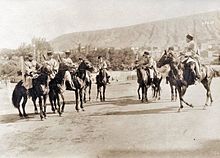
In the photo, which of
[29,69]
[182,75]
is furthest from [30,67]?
[182,75]

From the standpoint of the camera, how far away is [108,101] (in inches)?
86.2

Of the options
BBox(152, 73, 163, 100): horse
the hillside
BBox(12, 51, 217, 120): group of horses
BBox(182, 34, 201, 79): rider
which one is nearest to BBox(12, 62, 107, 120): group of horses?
BBox(12, 51, 217, 120): group of horses

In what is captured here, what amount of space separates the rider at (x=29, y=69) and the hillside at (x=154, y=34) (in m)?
0.15

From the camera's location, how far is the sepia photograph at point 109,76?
7.06 feet

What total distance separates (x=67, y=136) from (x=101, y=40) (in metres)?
0.59

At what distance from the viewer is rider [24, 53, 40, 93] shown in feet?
7.06

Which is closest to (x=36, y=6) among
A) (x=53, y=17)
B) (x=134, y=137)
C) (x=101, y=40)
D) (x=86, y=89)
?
(x=53, y=17)

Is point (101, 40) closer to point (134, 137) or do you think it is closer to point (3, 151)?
point (134, 137)

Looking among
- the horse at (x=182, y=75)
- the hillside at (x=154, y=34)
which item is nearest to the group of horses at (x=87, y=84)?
the horse at (x=182, y=75)

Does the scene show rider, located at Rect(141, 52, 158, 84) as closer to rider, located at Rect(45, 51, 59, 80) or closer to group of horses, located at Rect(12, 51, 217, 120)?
group of horses, located at Rect(12, 51, 217, 120)

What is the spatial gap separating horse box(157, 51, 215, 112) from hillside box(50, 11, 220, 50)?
10 cm

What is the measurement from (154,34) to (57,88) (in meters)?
0.65

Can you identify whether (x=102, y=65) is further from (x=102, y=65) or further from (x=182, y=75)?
(x=182, y=75)

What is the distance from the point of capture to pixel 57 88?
218 cm
